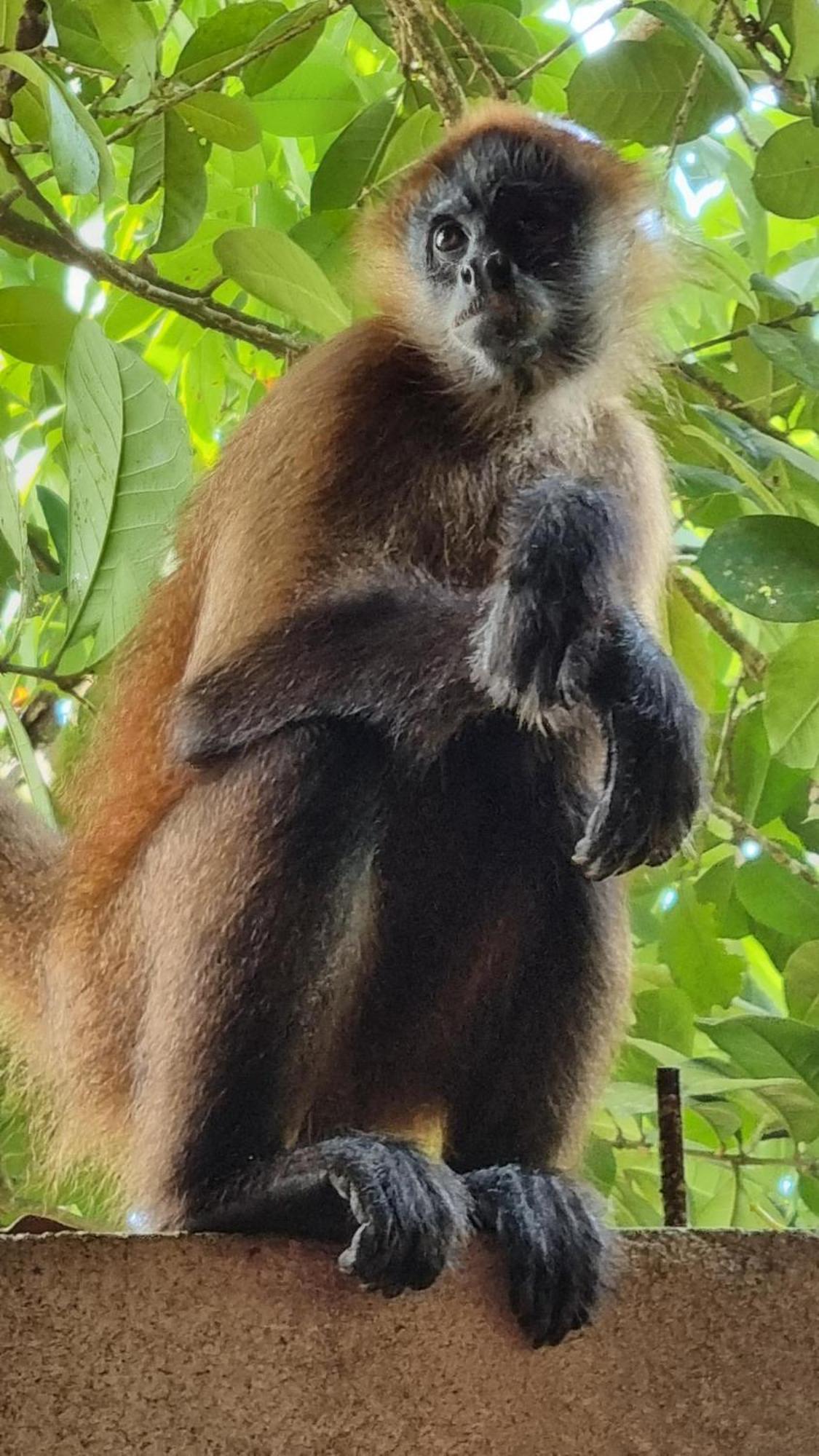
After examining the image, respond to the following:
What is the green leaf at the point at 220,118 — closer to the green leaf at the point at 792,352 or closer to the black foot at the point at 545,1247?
the green leaf at the point at 792,352

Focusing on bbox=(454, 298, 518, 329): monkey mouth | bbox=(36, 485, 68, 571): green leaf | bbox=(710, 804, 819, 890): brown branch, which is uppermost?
bbox=(454, 298, 518, 329): monkey mouth

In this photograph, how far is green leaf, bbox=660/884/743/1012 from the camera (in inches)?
93.7

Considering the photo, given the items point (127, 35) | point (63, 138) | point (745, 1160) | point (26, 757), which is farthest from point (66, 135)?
point (745, 1160)

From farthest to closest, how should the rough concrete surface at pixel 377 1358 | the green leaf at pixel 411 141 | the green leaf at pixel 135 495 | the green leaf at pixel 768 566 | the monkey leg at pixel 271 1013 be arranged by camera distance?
the green leaf at pixel 411 141
the green leaf at pixel 135 495
the green leaf at pixel 768 566
the monkey leg at pixel 271 1013
the rough concrete surface at pixel 377 1358

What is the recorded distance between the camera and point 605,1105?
2238mm

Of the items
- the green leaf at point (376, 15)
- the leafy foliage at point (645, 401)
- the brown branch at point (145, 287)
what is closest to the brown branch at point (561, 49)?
the leafy foliage at point (645, 401)

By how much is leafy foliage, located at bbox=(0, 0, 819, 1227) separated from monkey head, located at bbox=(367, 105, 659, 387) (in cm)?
9

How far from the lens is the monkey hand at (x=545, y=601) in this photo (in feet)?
5.50

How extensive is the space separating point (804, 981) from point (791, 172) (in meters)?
1.17

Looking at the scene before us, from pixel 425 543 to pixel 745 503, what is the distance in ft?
2.62

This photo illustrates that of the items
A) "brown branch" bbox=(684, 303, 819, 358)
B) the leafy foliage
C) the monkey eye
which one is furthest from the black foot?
the monkey eye

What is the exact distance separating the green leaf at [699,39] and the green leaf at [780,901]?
1.09 meters

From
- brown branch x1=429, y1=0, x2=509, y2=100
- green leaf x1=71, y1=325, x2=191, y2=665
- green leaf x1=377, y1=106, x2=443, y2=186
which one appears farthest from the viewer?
green leaf x1=377, y1=106, x2=443, y2=186

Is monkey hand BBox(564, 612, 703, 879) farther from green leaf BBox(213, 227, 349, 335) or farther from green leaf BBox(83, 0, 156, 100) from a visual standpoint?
green leaf BBox(83, 0, 156, 100)
